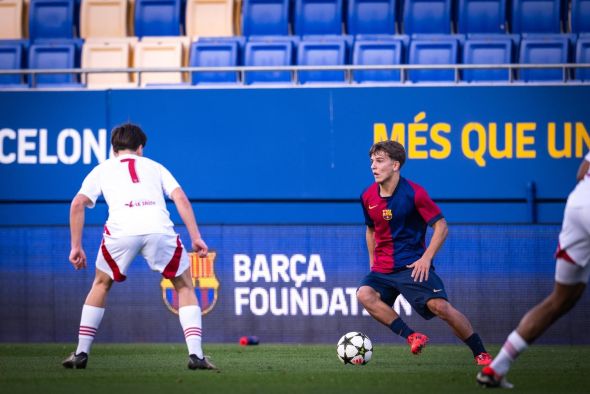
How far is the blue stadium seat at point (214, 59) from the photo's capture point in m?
15.5

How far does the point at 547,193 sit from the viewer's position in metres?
14.5

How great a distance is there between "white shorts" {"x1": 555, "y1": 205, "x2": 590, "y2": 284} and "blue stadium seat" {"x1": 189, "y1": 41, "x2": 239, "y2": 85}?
936 cm

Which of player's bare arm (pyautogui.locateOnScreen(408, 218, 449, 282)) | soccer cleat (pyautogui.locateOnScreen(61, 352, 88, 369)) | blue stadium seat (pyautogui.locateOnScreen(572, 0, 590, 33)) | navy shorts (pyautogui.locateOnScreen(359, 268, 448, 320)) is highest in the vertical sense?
blue stadium seat (pyautogui.locateOnScreen(572, 0, 590, 33))

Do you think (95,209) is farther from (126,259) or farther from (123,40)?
(126,259)

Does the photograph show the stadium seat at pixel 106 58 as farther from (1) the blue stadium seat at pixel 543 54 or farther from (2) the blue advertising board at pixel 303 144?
(1) the blue stadium seat at pixel 543 54

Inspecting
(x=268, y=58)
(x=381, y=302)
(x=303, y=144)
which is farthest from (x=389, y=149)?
(x=268, y=58)

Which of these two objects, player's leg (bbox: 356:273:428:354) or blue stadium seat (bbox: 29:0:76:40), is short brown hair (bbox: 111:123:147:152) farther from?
blue stadium seat (bbox: 29:0:76:40)

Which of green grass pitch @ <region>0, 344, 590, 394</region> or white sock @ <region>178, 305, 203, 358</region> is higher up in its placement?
white sock @ <region>178, 305, 203, 358</region>

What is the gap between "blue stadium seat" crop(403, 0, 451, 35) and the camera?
52.5 feet

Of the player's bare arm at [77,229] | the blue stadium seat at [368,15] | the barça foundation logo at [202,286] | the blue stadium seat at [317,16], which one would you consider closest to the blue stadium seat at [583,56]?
the blue stadium seat at [368,15]

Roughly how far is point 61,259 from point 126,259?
190 inches

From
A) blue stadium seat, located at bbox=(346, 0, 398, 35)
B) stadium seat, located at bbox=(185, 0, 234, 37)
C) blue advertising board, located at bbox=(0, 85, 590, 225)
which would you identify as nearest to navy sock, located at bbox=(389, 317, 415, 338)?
blue advertising board, located at bbox=(0, 85, 590, 225)

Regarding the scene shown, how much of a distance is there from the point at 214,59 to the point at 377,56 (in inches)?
89.1

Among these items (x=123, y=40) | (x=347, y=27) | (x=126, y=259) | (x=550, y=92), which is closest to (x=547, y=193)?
(x=550, y=92)
